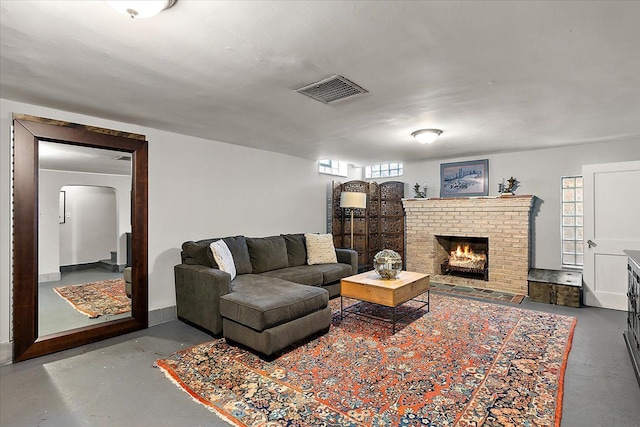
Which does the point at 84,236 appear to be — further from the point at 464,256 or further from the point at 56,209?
the point at 464,256

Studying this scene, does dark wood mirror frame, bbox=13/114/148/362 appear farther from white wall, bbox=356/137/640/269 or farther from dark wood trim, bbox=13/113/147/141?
white wall, bbox=356/137/640/269

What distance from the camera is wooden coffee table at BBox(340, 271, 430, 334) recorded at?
3.28m

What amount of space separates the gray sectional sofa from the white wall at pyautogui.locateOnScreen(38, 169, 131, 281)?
2.41 feet

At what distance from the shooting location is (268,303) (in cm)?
279

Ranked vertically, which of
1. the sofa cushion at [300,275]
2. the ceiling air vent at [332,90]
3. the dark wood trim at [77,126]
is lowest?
the sofa cushion at [300,275]

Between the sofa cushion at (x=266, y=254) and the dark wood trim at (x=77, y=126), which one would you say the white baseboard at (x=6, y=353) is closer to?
the dark wood trim at (x=77, y=126)

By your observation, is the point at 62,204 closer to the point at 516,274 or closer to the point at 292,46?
the point at 292,46

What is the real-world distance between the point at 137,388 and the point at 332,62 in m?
2.65

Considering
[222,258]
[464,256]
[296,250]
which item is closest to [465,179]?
[464,256]

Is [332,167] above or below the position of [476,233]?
above

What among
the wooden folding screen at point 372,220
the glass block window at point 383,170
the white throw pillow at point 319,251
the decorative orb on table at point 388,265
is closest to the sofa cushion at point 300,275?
the white throw pillow at point 319,251

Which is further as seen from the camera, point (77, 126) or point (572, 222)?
point (572, 222)

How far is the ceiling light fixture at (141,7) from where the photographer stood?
1.43 m

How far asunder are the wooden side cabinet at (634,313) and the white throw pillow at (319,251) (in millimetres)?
3342
